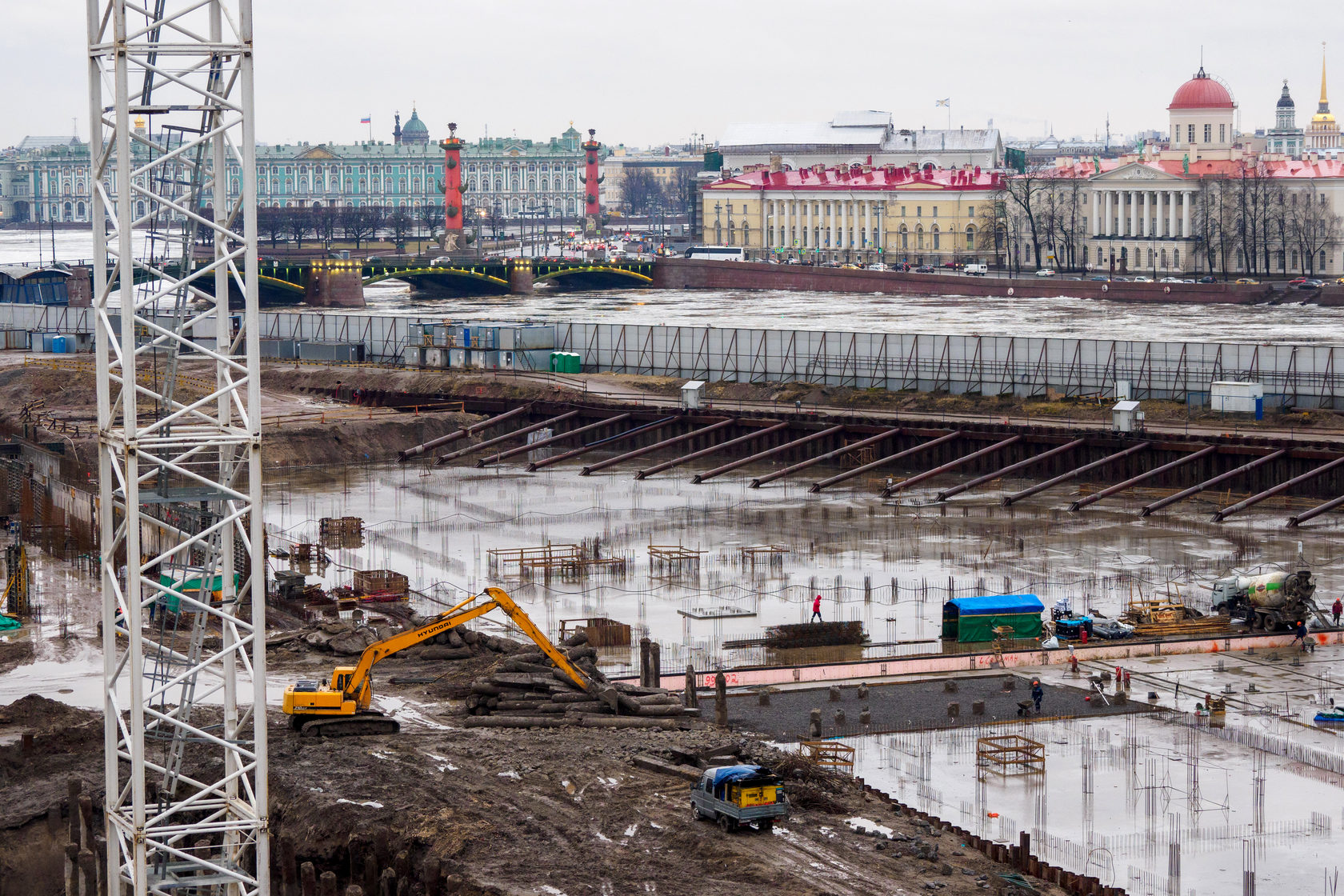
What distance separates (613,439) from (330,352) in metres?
27.3

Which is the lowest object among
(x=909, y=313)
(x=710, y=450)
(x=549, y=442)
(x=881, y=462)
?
(x=881, y=462)

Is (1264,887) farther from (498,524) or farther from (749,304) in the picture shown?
(749,304)

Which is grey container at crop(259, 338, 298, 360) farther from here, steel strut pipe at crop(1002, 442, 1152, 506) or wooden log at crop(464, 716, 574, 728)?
wooden log at crop(464, 716, 574, 728)

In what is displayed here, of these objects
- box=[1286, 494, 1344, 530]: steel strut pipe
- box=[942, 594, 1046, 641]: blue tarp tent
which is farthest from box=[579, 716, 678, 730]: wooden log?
box=[1286, 494, 1344, 530]: steel strut pipe

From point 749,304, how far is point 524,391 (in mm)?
67488

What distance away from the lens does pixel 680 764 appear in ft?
105

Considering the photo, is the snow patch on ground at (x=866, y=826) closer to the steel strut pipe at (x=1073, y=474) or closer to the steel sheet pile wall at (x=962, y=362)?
the steel strut pipe at (x=1073, y=474)

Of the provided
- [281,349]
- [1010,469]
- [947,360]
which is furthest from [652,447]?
[281,349]

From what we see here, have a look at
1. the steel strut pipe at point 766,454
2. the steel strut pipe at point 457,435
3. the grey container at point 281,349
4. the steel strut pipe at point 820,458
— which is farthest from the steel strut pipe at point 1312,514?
the grey container at point 281,349

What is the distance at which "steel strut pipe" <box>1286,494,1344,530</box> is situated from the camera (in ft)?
190

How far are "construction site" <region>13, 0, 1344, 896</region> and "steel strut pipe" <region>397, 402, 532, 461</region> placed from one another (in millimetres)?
193

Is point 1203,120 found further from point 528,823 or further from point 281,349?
point 528,823

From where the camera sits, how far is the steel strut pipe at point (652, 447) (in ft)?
233

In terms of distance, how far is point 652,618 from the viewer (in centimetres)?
4678
